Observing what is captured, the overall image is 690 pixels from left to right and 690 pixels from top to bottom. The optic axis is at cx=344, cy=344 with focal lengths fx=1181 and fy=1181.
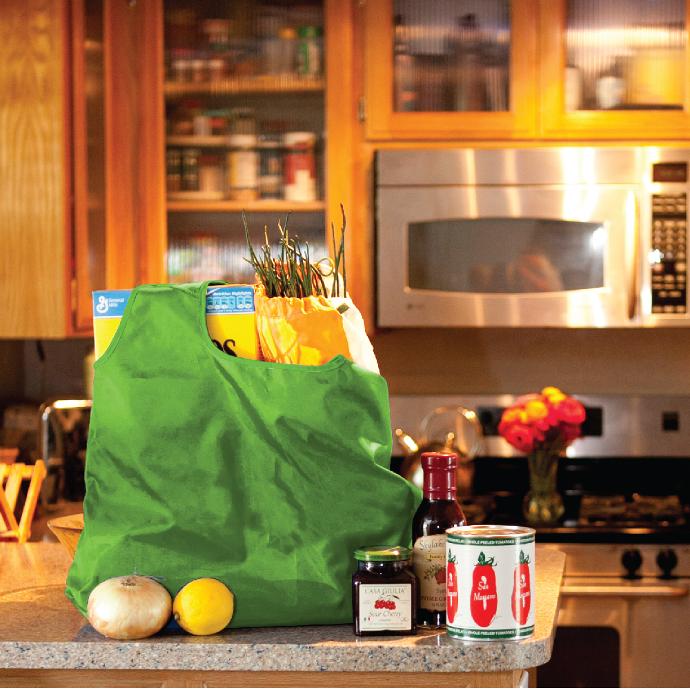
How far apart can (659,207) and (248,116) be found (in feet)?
3.56

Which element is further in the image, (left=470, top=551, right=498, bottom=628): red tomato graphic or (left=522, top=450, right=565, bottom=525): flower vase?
(left=522, top=450, right=565, bottom=525): flower vase

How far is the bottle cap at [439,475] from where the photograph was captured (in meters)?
1.17

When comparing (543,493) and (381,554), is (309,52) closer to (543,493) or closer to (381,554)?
(543,493)

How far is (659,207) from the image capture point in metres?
3.00

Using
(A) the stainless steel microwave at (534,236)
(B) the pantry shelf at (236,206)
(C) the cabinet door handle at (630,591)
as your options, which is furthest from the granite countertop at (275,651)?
(B) the pantry shelf at (236,206)

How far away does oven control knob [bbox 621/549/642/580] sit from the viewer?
2.72 metres

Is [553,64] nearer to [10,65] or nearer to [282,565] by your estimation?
[10,65]

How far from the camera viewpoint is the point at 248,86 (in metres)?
3.08

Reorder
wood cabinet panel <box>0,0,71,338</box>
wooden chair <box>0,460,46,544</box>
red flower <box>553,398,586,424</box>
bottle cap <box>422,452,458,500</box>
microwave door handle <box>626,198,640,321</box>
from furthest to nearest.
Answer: microwave door handle <box>626,198,640,321</box>
red flower <box>553,398,586,424</box>
wood cabinet panel <box>0,0,71,338</box>
wooden chair <box>0,460,46,544</box>
bottle cap <box>422,452,458,500</box>

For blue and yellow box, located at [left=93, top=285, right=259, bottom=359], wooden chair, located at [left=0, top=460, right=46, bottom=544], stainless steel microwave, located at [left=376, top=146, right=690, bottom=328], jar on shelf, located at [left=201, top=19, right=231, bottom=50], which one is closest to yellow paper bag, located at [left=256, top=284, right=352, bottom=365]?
blue and yellow box, located at [left=93, top=285, right=259, bottom=359]

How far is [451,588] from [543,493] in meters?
1.86

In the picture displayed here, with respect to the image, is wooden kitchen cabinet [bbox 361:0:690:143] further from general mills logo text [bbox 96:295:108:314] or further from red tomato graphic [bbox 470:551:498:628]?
red tomato graphic [bbox 470:551:498:628]

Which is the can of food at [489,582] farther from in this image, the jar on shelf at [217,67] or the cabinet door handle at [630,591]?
the jar on shelf at [217,67]

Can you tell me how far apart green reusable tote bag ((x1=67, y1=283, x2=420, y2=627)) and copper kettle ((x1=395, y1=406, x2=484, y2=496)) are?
1.64m
